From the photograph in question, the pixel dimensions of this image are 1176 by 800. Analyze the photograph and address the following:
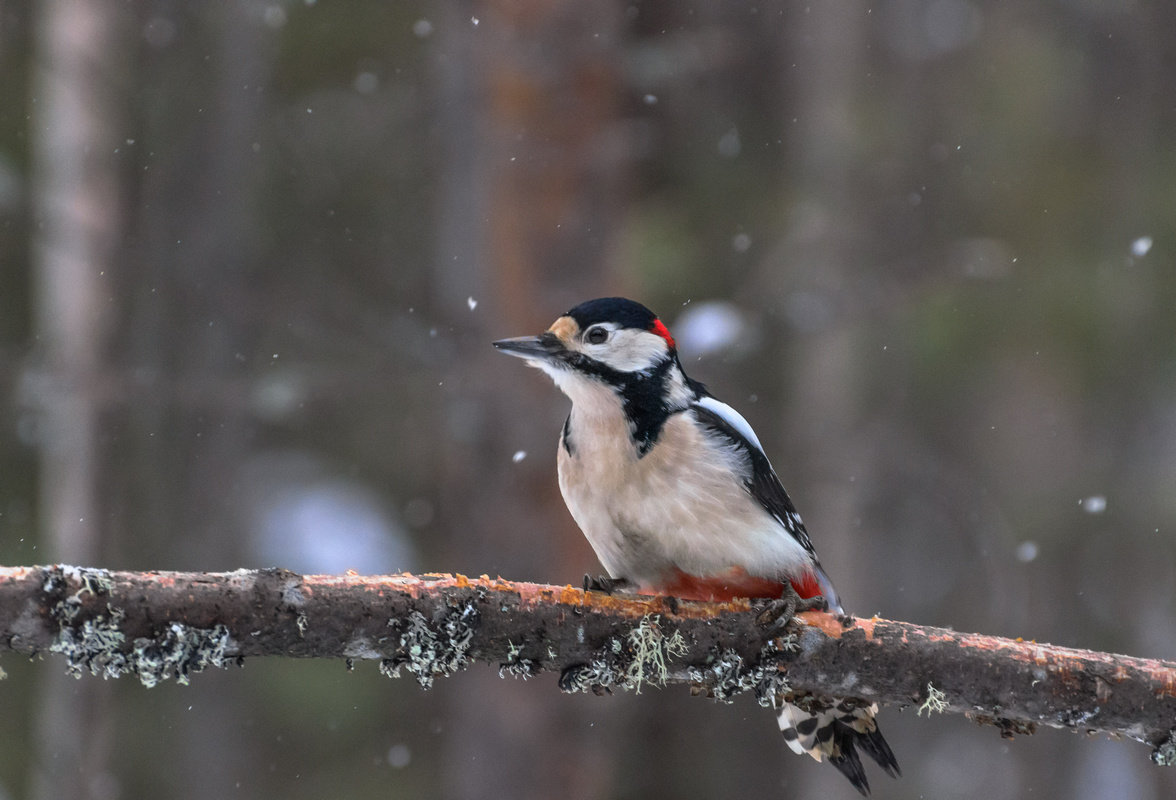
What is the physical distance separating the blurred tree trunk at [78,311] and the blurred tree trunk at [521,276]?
Result: 2.17 meters

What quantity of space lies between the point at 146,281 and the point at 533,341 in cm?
573

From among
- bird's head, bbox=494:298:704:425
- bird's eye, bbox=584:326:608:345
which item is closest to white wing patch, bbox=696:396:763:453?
bird's head, bbox=494:298:704:425

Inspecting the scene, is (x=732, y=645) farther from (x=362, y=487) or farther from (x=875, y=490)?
(x=362, y=487)

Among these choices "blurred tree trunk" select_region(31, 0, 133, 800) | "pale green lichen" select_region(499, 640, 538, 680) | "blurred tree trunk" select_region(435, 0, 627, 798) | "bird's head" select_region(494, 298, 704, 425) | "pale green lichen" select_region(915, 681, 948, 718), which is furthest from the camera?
"blurred tree trunk" select_region(31, 0, 133, 800)

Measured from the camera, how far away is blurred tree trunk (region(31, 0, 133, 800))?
6352 millimetres

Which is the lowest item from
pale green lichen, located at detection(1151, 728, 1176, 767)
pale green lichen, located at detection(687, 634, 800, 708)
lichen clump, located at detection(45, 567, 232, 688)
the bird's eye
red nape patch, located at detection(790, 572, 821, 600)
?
pale green lichen, located at detection(1151, 728, 1176, 767)

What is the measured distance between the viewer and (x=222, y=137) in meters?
8.95

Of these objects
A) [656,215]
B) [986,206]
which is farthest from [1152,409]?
[656,215]

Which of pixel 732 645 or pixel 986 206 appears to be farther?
pixel 986 206

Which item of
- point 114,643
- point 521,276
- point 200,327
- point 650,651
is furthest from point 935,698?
point 200,327

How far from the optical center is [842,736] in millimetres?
3350

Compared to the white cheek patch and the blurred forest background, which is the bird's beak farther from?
the blurred forest background

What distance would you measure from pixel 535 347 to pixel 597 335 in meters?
0.21

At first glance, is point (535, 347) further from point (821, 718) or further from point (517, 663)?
point (821, 718)
